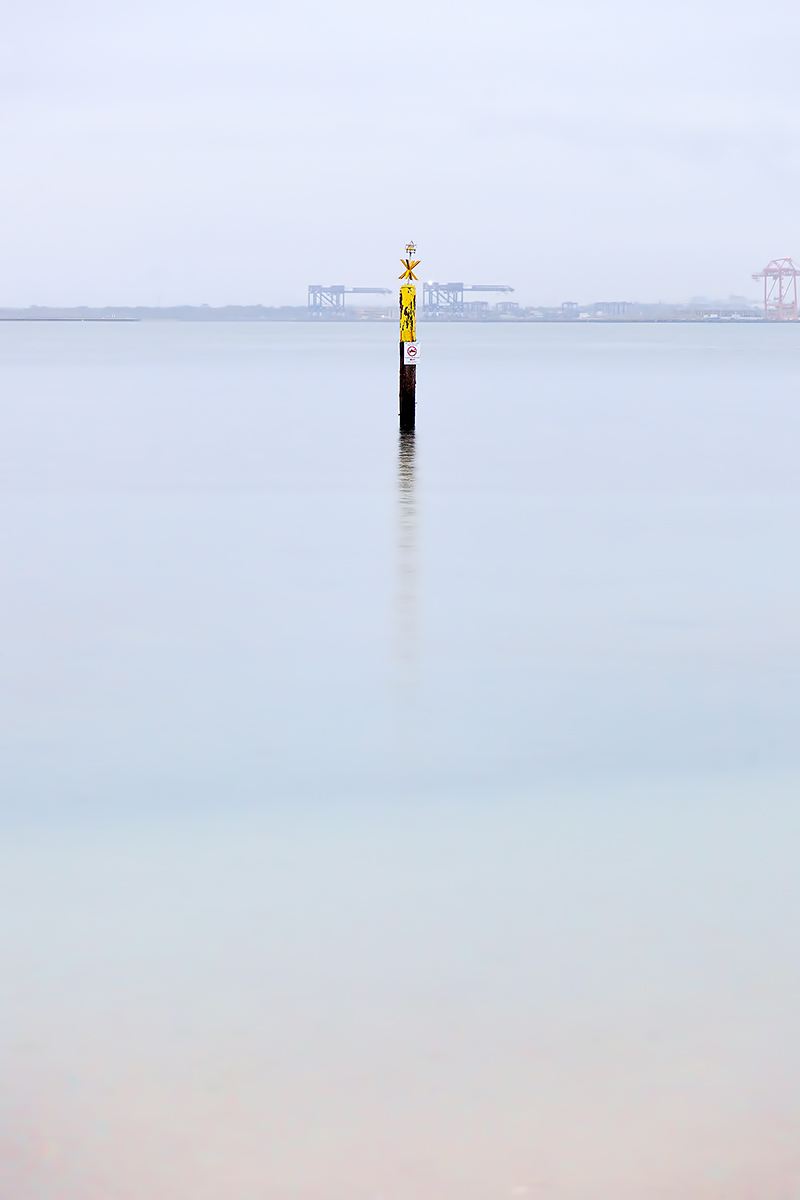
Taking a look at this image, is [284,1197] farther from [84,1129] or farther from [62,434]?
[62,434]

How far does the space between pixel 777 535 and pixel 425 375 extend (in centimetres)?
4428

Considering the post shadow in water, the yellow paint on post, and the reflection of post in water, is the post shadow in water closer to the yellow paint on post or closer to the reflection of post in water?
the reflection of post in water

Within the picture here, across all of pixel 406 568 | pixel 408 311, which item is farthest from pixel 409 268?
pixel 406 568

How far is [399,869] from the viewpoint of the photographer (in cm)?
538

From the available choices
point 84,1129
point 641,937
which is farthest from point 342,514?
point 84,1129

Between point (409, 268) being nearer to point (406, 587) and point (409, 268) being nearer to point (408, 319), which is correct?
point (408, 319)

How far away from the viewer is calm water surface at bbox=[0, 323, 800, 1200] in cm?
348

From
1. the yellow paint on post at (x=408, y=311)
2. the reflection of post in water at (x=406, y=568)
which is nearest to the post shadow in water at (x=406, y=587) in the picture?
the reflection of post in water at (x=406, y=568)

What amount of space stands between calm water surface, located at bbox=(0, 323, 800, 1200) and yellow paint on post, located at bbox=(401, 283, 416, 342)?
8.67 m

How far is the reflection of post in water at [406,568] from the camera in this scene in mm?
9688

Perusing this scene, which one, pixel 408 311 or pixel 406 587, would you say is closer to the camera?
pixel 406 587

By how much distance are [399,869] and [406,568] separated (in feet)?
26.7

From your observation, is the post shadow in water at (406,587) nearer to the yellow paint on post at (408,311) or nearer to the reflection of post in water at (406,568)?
the reflection of post in water at (406,568)

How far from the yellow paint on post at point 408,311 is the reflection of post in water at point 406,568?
6.65 feet
